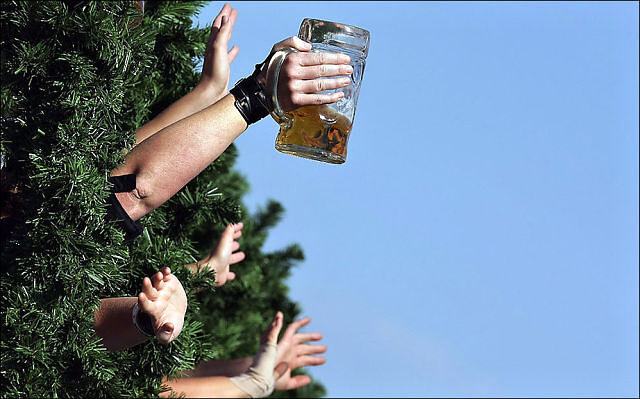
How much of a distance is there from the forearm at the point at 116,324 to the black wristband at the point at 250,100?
0.53m

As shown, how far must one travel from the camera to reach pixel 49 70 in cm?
300

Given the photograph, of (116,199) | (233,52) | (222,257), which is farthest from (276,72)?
(222,257)

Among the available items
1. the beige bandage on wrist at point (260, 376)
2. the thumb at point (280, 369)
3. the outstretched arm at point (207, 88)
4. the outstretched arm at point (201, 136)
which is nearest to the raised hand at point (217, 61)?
the outstretched arm at point (207, 88)

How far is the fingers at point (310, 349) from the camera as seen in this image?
15.9 ft

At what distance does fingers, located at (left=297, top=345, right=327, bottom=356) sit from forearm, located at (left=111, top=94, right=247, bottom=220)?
2.06 m

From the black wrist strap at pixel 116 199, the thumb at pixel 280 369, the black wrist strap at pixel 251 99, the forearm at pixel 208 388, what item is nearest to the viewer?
the black wrist strap at pixel 251 99

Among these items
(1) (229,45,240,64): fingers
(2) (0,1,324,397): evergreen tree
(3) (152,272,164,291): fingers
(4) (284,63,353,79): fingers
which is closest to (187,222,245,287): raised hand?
(2) (0,1,324,397): evergreen tree

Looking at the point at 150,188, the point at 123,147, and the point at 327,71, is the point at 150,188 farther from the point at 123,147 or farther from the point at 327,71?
the point at 327,71

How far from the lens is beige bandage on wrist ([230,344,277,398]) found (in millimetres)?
4629

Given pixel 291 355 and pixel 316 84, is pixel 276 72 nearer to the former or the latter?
pixel 316 84

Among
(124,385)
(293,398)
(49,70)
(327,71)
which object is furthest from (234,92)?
(293,398)

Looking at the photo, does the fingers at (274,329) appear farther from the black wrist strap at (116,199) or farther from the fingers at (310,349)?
the black wrist strap at (116,199)

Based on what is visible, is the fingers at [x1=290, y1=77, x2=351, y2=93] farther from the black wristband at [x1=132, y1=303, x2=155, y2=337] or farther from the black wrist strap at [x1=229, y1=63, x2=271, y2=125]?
the black wristband at [x1=132, y1=303, x2=155, y2=337]

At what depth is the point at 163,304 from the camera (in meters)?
2.70
